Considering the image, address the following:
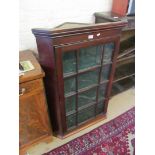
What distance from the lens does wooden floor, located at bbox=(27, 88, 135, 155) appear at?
1.59 meters

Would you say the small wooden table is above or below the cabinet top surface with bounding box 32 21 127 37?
below

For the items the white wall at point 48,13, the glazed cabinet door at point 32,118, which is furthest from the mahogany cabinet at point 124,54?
the glazed cabinet door at point 32,118

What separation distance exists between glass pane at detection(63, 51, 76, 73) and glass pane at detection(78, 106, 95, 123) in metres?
0.49

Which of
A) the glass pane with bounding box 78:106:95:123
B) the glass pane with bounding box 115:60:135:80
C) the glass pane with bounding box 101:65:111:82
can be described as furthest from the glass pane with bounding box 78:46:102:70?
the glass pane with bounding box 115:60:135:80

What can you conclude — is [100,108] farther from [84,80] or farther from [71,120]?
[84,80]

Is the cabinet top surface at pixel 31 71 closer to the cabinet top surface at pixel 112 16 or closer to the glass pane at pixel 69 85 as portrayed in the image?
the glass pane at pixel 69 85

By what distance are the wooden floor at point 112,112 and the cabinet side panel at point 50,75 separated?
0.13m

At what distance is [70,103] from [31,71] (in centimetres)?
46

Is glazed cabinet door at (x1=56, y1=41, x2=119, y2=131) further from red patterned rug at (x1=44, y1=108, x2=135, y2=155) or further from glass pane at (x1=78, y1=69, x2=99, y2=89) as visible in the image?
red patterned rug at (x1=44, y1=108, x2=135, y2=155)

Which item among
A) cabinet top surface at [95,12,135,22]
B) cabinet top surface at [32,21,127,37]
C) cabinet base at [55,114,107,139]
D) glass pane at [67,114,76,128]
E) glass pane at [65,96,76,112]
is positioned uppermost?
cabinet top surface at [95,12,135,22]

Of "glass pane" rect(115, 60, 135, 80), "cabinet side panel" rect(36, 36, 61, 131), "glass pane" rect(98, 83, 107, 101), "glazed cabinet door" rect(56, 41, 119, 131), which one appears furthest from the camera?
"glass pane" rect(115, 60, 135, 80)

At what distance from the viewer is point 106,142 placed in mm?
1651

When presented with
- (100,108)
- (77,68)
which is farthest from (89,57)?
(100,108)
